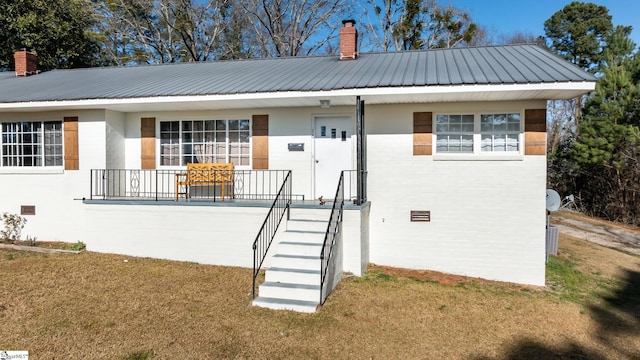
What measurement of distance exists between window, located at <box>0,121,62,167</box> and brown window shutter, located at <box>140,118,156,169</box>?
1992 mm

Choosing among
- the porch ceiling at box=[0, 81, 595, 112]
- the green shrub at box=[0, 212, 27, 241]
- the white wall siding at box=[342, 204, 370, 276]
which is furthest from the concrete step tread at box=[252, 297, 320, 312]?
the green shrub at box=[0, 212, 27, 241]

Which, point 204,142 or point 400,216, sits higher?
point 204,142

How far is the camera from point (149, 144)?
9438 mm

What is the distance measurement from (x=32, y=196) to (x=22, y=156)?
1049 millimetres

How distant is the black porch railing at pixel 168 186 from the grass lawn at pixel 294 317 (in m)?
1.86

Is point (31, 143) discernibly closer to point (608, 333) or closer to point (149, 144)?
point (149, 144)

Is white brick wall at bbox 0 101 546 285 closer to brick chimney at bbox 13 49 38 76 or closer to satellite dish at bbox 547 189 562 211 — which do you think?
satellite dish at bbox 547 189 562 211

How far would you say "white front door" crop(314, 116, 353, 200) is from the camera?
8625 mm

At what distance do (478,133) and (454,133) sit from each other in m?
0.47

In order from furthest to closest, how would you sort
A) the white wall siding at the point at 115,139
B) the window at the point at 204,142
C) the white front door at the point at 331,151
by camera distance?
the window at the point at 204,142, the white wall siding at the point at 115,139, the white front door at the point at 331,151

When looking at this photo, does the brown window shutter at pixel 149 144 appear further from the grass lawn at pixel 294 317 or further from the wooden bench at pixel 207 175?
the grass lawn at pixel 294 317

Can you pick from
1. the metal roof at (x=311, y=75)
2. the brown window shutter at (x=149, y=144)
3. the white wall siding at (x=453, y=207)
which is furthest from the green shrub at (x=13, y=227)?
the white wall siding at (x=453, y=207)

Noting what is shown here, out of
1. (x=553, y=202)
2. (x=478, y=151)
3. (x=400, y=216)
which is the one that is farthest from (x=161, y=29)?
(x=553, y=202)

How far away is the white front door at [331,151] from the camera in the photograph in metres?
8.62
